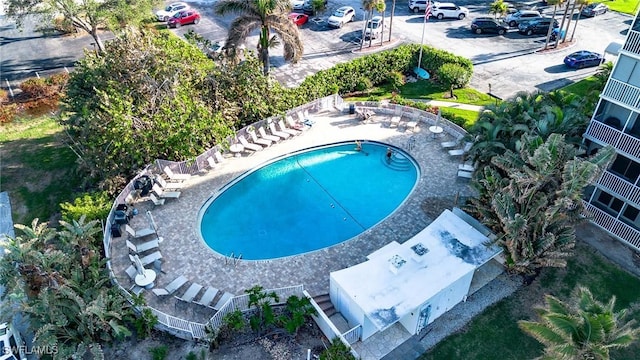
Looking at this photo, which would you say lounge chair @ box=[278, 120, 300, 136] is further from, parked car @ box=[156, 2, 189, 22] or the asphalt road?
parked car @ box=[156, 2, 189, 22]

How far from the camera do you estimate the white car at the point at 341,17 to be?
49875 mm

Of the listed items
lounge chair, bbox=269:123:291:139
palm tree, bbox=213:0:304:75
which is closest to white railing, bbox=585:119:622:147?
lounge chair, bbox=269:123:291:139

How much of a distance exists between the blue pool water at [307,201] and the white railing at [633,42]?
13153 mm

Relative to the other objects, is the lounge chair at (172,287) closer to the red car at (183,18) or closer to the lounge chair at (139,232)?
the lounge chair at (139,232)

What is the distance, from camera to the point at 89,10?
39531 mm

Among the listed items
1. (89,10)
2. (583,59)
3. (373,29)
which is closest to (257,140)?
(89,10)

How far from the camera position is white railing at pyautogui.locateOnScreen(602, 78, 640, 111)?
21375mm

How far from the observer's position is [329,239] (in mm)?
25172

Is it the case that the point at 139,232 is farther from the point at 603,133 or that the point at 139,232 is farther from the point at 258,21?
the point at 603,133

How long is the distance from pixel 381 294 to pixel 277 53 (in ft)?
104

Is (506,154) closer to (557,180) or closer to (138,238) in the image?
(557,180)

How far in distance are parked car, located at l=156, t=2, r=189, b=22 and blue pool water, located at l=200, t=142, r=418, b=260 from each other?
96.8 feet

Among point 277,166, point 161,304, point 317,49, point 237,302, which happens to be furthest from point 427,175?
point 317,49

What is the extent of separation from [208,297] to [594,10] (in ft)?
185
